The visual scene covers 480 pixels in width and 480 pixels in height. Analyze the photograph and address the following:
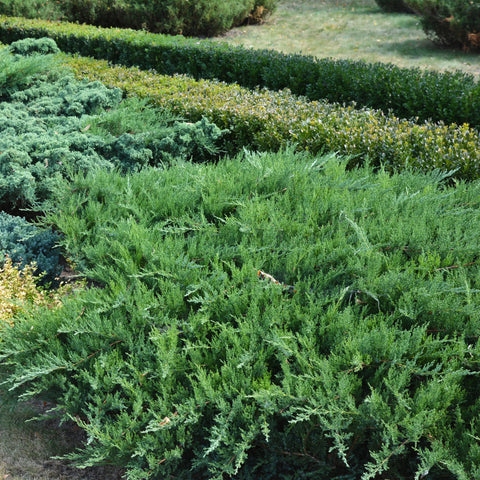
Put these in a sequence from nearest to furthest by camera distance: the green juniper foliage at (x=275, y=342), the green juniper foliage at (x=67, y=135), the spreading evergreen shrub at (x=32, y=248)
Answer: the green juniper foliage at (x=275, y=342), the spreading evergreen shrub at (x=32, y=248), the green juniper foliage at (x=67, y=135)

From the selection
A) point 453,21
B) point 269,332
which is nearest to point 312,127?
point 269,332

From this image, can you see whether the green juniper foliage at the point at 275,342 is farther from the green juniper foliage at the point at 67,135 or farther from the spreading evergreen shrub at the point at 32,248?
the green juniper foliage at the point at 67,135

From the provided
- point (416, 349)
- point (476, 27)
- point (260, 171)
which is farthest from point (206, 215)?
point (476, 27)

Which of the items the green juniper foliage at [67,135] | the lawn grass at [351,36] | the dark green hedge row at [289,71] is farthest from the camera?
the lawn grass at [351,36]

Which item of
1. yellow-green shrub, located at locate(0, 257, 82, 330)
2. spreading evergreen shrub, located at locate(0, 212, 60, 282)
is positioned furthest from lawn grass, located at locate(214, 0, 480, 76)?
yellow-green shrub, located at locate(0, 257, 82, 330)

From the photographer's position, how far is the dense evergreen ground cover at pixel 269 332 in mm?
2090

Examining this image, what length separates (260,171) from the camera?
11.8 feet

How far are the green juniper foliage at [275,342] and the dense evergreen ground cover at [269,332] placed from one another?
1cm

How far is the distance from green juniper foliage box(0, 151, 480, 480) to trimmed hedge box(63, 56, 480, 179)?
1253 mm

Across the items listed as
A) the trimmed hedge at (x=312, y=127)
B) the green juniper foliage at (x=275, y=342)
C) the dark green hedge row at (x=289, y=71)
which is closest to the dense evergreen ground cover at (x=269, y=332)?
the green juniper foliage at (x=275, y=342)

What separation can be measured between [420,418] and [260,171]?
2116 mm

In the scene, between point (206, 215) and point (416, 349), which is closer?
point (416, 349)

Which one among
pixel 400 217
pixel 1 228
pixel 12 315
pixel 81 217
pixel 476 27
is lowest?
pixel 12 315

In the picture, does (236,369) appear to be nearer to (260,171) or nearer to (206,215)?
(206,215)
